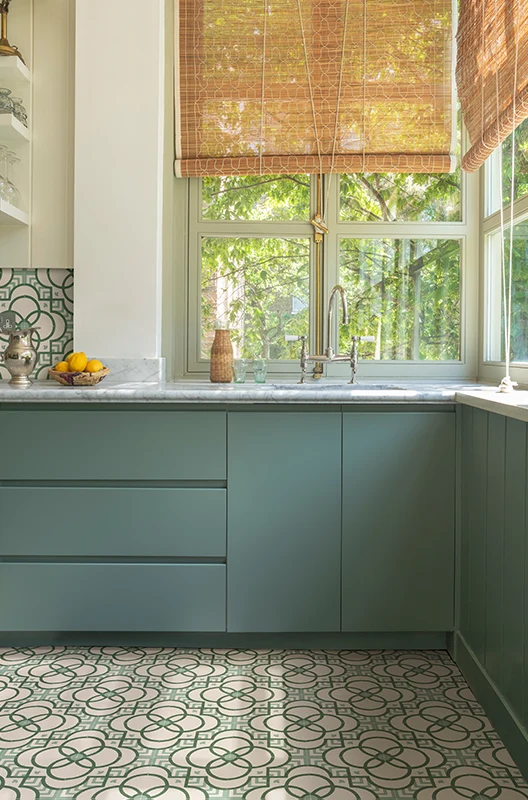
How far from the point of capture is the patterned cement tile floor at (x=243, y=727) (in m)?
1.71

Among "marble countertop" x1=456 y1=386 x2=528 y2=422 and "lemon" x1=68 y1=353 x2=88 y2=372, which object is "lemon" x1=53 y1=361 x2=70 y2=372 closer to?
"lemon" x1=68 y1=353 x2=88 y2=372

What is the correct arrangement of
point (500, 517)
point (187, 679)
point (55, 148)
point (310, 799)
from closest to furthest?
point (310, 799) → point (500, 517) → point (187, 679) → point (55, 148)

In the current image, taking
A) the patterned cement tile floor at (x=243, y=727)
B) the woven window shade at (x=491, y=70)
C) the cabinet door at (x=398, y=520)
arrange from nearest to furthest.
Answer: the patterned cement tile floor at (x=243, y=727), the woven window shade at (x=491, y=70), the cabinet door at (x=398, y=520)

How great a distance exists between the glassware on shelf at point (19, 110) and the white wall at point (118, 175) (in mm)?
252

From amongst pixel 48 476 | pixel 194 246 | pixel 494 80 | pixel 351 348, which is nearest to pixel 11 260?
pixel 194 246

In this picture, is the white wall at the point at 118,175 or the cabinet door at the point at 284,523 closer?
the cabinet door at the point at 284,523

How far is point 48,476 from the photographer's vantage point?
2.47 meters

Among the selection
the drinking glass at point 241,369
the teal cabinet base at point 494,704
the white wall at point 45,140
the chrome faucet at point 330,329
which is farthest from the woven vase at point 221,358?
the teal cabinet base at point 494,704

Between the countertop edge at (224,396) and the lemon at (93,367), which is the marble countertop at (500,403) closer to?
the countertop edge at (224,396)

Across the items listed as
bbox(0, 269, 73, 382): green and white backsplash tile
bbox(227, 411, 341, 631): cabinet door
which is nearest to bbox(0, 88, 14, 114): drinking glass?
bbox(0, 269, 73, 382): green and white backsplash tile

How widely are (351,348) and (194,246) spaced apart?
852 millimetres

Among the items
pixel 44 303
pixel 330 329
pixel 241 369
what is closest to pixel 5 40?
pixel 44 303

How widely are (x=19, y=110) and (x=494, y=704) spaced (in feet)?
9.46

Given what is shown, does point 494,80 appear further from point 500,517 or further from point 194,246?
point 500,517
